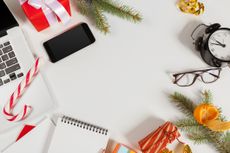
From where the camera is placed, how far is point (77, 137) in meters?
1.04

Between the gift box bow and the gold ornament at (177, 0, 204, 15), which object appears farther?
the gold ornament at (177, 0, 204, 15)

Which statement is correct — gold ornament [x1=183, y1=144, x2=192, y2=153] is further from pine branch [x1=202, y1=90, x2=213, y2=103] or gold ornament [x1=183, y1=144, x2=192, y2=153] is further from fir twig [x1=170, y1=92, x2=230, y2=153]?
pine branch [x1=202, y1=90, x2=213, y2=103]

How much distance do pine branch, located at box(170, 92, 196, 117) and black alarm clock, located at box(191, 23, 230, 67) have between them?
123 mm

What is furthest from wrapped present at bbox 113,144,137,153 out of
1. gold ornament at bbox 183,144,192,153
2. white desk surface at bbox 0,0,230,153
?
gold ornament at bbox 183,144,192,153

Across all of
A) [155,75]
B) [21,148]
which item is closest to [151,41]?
[155,75]

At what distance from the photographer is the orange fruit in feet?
3.44

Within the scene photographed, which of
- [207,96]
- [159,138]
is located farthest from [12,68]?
[207,96]

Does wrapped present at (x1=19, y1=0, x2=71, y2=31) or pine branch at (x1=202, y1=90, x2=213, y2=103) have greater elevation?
wrapped present at (x1=19, y1=0, x2=71, y2=31)

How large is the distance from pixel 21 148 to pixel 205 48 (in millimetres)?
539

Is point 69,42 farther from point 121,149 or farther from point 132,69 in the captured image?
point 121,149

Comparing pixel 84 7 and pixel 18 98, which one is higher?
pixel 84 7

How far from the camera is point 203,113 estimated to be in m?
1.06

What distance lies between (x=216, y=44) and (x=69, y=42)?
1.27 ft

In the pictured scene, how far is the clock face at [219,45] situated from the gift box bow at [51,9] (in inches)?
15.1
